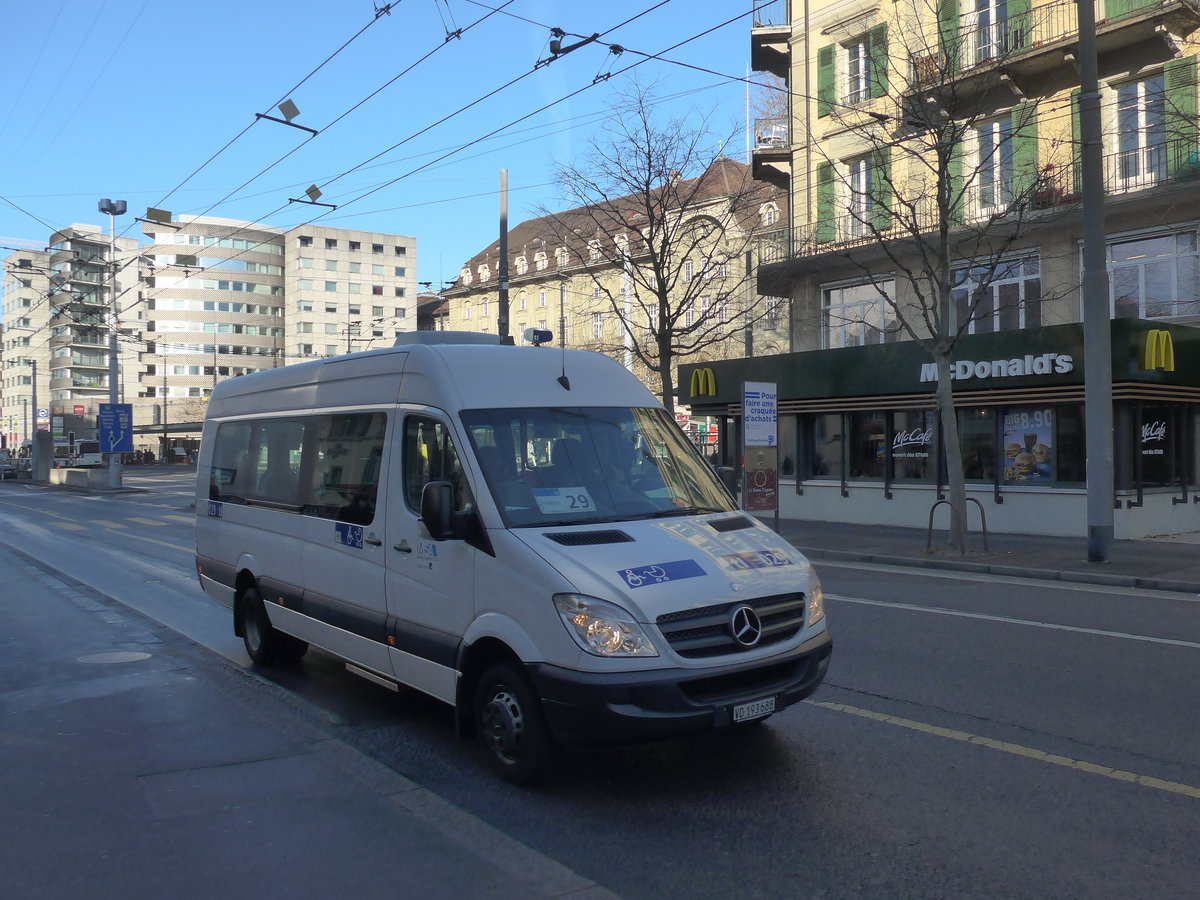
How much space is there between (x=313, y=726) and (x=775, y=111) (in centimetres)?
3170

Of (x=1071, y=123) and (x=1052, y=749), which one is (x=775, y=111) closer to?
(x=1071, y=123)

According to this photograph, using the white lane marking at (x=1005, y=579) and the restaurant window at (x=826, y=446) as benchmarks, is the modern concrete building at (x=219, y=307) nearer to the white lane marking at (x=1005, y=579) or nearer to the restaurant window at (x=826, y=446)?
the restaurant window at (x=826, y=446)

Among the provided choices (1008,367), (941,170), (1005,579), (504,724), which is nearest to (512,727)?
(504,724)

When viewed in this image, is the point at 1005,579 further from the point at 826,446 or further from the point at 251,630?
the point at 826,446

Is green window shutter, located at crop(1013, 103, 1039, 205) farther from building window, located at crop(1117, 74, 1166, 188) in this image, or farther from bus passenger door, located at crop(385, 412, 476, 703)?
bus passenger door, located at crop(385, 412, 476, 703)

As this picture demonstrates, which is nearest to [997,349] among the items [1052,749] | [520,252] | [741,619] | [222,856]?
[1052,749]

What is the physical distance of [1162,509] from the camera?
18.8m

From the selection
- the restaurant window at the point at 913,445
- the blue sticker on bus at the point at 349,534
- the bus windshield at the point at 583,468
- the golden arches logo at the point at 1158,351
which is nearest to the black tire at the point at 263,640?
the blue sticker on bus at the point at 349,534

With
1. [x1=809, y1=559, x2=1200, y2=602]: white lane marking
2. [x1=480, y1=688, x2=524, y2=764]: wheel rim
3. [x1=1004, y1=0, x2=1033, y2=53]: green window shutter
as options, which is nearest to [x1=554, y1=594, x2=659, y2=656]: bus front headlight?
[x1=480, y1=688, x2=524, y2=764]: wheel rim

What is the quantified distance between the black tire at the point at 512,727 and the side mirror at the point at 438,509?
0.75 m

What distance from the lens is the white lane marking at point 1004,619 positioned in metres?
8.55

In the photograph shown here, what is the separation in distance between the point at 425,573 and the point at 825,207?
22029mm

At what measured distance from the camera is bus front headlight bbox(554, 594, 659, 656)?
4.43 meters

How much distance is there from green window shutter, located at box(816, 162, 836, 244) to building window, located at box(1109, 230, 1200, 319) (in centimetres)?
678
